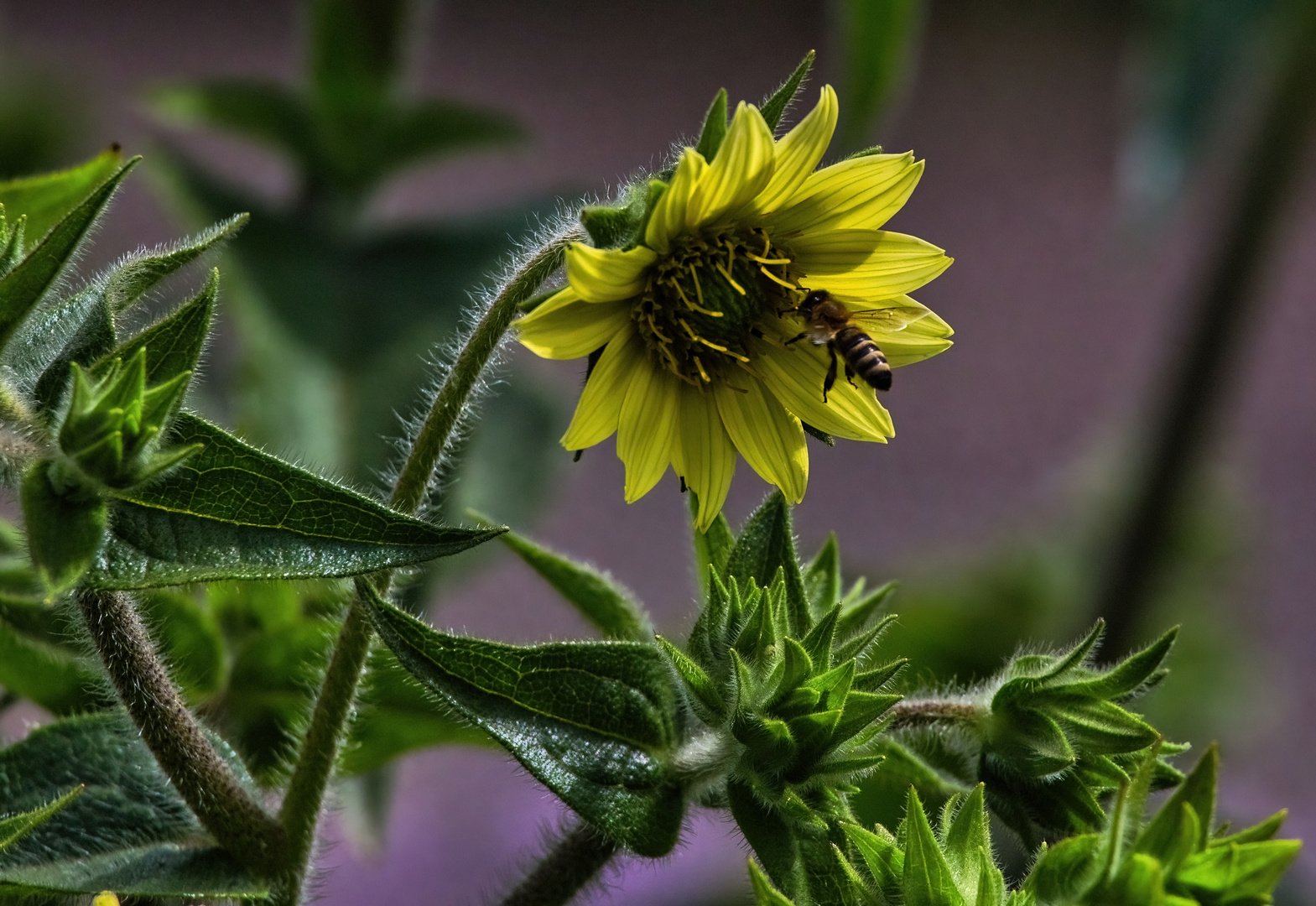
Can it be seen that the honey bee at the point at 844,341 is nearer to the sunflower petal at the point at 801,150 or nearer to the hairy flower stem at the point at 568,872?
the sunflower petal at the point at 801,150

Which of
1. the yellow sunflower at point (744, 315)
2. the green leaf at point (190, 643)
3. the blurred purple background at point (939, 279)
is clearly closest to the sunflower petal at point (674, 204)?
the yellow sunflower at point (744, 315)

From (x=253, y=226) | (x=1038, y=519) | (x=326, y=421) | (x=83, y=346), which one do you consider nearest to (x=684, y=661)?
(x=83, y=346)

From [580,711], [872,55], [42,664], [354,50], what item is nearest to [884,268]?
[580,711]

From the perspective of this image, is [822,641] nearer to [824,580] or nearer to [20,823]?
[824,580]

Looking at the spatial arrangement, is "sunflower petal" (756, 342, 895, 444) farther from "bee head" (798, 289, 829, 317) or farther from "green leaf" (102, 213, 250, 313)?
"green leaf" (102, 213, 250, 313)

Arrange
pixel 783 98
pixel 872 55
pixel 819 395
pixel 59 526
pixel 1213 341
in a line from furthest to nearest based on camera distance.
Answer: pixel 1213 341 → pixel 872 55 → pixel 819 395 → pixel 783 98 → pixel 59 526
